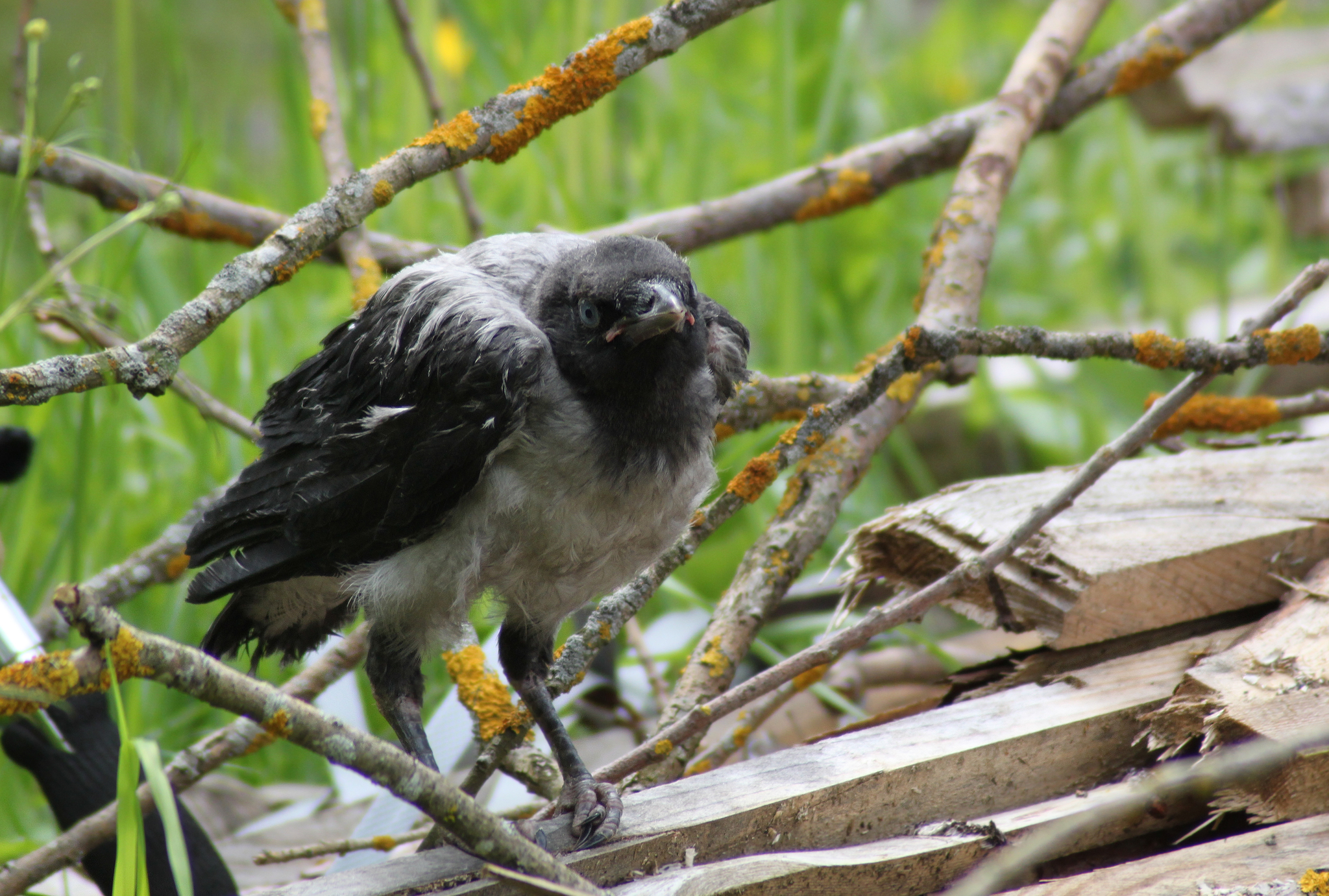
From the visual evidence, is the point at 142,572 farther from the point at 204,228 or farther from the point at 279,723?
the point at 279,723

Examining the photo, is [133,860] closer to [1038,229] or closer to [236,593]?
[236,593]

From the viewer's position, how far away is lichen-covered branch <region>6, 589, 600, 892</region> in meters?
0.96

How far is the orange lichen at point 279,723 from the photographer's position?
41.6 inches

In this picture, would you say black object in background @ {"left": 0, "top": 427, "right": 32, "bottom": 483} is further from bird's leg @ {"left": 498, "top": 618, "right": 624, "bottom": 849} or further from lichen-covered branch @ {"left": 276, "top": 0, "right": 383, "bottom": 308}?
bird's leg @ {"left": 498, "top": 618, "right": 624, "bottom": 849}

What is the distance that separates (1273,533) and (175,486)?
300 centimetres

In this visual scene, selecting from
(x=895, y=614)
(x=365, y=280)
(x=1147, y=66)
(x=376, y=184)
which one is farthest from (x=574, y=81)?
(x=1147, y=66)

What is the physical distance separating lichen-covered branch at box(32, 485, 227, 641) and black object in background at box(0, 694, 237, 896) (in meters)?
0.34

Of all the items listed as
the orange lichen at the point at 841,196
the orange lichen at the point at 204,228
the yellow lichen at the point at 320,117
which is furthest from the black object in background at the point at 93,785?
the orange lichen at the point at 841,196

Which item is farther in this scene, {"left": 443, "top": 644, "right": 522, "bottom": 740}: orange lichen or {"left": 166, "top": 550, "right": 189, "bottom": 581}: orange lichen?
{"left": 166, "top": 550, "right": 189, "bottom": 581}: orange lichen

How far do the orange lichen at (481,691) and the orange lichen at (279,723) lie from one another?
2.74ft

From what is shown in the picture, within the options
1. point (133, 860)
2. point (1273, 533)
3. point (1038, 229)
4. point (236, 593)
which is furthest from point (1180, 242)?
point (133, 860)

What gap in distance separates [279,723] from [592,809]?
0.73m

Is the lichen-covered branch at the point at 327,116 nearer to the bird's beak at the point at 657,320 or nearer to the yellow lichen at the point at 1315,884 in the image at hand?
the bird's beak at the point at 657,320

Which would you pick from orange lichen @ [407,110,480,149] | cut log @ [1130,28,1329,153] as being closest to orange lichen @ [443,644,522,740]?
orange lichen @ [407,110,480,149]
